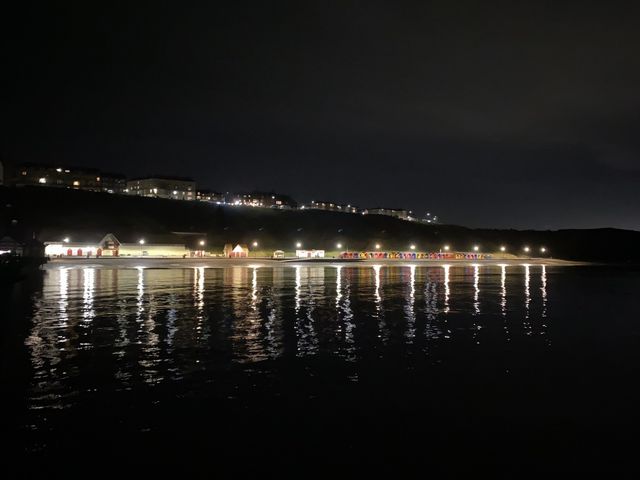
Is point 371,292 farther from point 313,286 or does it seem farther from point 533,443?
point 533,443

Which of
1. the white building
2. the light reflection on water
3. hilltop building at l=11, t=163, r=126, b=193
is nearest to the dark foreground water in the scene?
the light reflection on water

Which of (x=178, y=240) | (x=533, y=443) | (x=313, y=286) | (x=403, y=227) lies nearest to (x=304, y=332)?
(x=533, y=443)

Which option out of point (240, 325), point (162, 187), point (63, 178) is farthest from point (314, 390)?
point (63, 178)

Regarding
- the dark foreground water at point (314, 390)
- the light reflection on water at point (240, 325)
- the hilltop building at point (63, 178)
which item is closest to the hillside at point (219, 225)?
the hilltop building at point (63, 178)

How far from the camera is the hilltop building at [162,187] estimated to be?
19050cm

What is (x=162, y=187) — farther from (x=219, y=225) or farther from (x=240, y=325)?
(x=240, y=325)

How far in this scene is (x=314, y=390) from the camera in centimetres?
1323

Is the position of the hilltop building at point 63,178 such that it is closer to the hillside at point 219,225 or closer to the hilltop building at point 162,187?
the hilltop building at point 162,187

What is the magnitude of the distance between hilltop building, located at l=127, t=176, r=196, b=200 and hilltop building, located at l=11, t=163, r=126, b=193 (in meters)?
8.45

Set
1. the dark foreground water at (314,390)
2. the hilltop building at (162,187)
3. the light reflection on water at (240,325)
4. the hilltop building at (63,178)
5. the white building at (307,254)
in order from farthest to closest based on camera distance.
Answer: the hilltop building at (162,187) < the hilltop building at (63,178) < the white building at (307,254) < the light reflection on water at (240,325) < the dark foreground water at (314,390)

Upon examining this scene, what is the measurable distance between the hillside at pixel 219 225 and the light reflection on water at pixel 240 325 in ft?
218

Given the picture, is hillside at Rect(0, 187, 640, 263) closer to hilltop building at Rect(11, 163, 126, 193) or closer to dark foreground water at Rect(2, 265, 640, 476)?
hilltop building at Rect(11, 163, 126, 193)

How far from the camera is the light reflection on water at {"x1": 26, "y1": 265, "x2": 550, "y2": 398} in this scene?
54.0ft

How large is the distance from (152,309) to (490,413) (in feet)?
68.4
